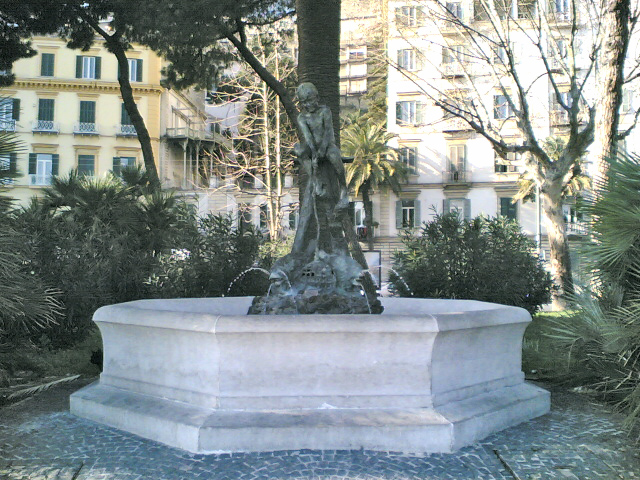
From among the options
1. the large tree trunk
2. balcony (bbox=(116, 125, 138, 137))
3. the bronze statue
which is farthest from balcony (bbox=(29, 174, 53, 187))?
the bronze statue

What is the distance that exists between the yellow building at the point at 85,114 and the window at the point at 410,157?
549 inches

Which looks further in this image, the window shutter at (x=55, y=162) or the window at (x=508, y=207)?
the window at (x=508, y=207)

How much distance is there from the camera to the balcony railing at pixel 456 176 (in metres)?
45.2

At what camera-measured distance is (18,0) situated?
14.5 metres

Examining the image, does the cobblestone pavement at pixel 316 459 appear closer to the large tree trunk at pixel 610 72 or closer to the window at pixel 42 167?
the large tree trunk at pixel 610 72

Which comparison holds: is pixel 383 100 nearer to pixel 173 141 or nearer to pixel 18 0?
pixel 173 141

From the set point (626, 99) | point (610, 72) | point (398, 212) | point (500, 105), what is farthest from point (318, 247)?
point (398, 212)

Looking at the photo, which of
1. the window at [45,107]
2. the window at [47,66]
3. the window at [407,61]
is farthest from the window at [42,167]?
the window at [407,61]

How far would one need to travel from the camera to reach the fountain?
13.7ft

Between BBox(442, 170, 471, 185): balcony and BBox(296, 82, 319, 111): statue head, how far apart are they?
40.3m

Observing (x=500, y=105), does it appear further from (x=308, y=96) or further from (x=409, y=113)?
(x=409, y=113)

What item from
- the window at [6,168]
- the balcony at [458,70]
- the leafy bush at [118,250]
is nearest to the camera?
the window at [6,168]

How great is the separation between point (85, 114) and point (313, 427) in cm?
A: 4399

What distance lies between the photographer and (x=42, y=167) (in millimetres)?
43188
